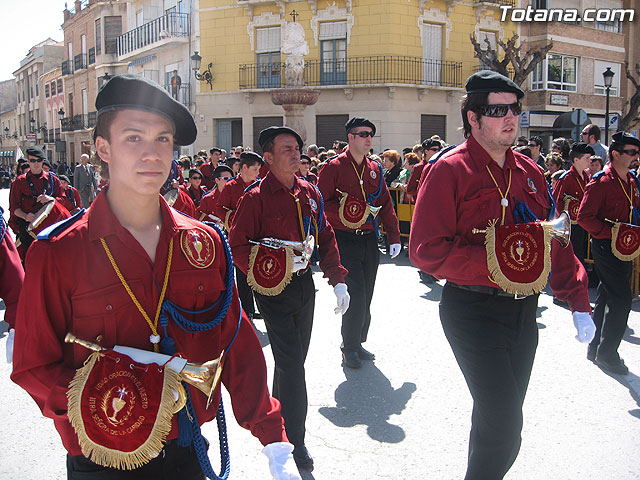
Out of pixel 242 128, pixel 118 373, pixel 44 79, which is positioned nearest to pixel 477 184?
pixel 118 373

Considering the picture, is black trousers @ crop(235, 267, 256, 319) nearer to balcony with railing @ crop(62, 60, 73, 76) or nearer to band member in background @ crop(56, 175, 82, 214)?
band member in background @ crop(56, 175, 82, 214)

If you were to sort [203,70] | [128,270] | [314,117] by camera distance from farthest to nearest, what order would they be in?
[203,70]
[314,117]
[128,270]

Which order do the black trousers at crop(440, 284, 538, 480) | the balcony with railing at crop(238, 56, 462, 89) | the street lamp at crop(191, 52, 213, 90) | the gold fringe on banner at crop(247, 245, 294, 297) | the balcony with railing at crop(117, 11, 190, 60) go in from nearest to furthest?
the black trousers at crop(440, 284, 538, 480)
the gold fringe on banner at crop(247, 245, 294, 297)
the balcony with railing at crop(238, 56, 462, 89)
the street lamp at crop(191, 52, 213, 90)
the balcony with railing at crop(117, 11, 190, 60)

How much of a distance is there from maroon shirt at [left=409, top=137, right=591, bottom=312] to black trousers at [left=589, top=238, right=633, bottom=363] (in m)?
2.64

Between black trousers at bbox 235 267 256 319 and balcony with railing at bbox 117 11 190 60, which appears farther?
balcony with railing at bbox 117 11 190 60

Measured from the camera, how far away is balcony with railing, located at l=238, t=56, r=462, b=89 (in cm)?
Result: 2567

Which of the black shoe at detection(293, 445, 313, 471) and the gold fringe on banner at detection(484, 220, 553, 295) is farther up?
the gold fringe on banner at detection(484, 220, 553, 295)

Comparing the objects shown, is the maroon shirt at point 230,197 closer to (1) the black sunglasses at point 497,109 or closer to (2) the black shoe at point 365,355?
(2) the black shoe at point 365,355

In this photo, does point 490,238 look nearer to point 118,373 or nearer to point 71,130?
point 118,373

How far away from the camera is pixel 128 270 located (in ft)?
6.88

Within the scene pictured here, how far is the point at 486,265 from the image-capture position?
10.1 ft

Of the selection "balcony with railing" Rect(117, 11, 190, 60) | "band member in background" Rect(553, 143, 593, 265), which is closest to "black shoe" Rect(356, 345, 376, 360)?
"band member in background" Rect(553, 143, 593, 265)

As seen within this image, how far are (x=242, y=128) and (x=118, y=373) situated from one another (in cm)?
2697

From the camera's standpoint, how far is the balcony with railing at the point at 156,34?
3000 cm
